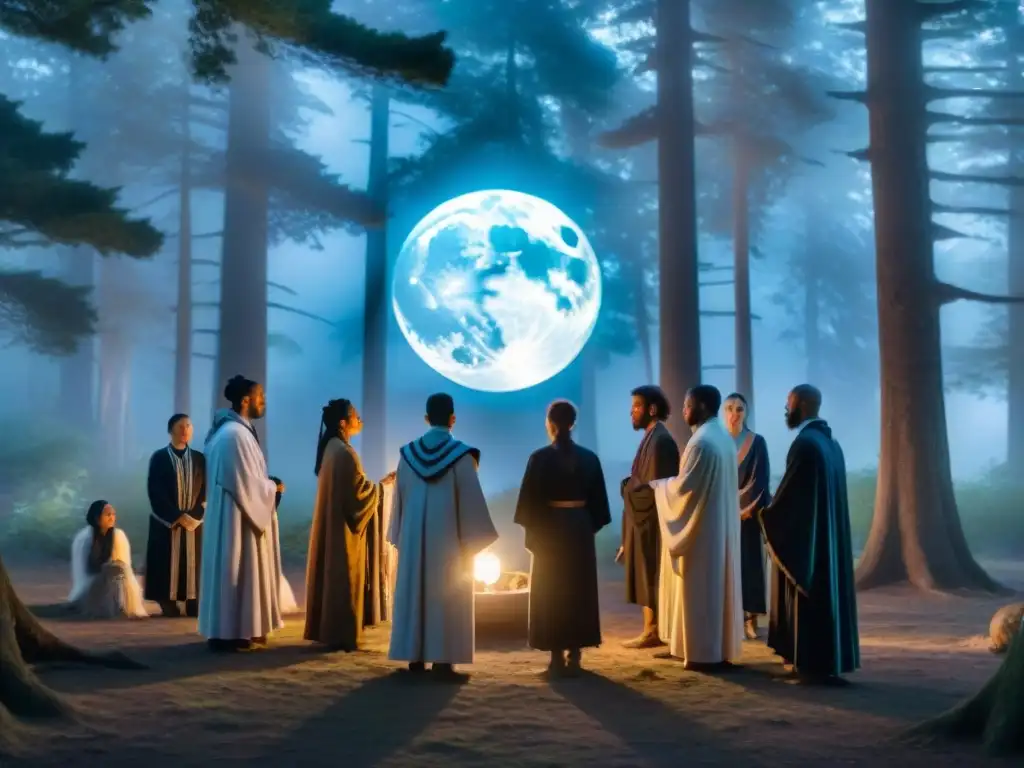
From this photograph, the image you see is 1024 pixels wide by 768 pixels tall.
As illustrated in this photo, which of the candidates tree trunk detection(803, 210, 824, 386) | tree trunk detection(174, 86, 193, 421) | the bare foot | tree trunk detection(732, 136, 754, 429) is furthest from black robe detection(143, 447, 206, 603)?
tree trunk detection(803, 210, 824, 386)

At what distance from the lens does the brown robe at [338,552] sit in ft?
30.6

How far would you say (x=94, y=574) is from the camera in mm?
12109

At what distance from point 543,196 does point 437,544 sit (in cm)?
1753

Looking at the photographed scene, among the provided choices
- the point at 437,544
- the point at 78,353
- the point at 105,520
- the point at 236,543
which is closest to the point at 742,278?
the point at 105,520

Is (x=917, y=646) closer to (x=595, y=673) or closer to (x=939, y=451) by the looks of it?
(x=595, y=673)

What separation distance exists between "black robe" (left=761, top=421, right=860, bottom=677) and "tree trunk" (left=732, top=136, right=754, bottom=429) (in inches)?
644

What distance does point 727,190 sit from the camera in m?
32.3

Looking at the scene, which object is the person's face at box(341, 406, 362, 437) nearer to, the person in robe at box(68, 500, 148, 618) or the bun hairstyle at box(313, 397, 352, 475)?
the bun hairstyle at box(313, 397, 352, 475)

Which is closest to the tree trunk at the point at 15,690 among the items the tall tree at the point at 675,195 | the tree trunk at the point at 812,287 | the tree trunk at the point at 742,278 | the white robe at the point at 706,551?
the white robe at the point at 706,551

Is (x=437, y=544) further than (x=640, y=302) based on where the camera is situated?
No

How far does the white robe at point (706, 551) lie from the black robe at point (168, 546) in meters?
6.08

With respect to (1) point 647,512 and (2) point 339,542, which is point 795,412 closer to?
(1) point 647,512

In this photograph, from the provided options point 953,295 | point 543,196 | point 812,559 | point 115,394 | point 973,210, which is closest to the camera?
point 812,559

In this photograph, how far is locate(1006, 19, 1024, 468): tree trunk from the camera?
98.4 ft
